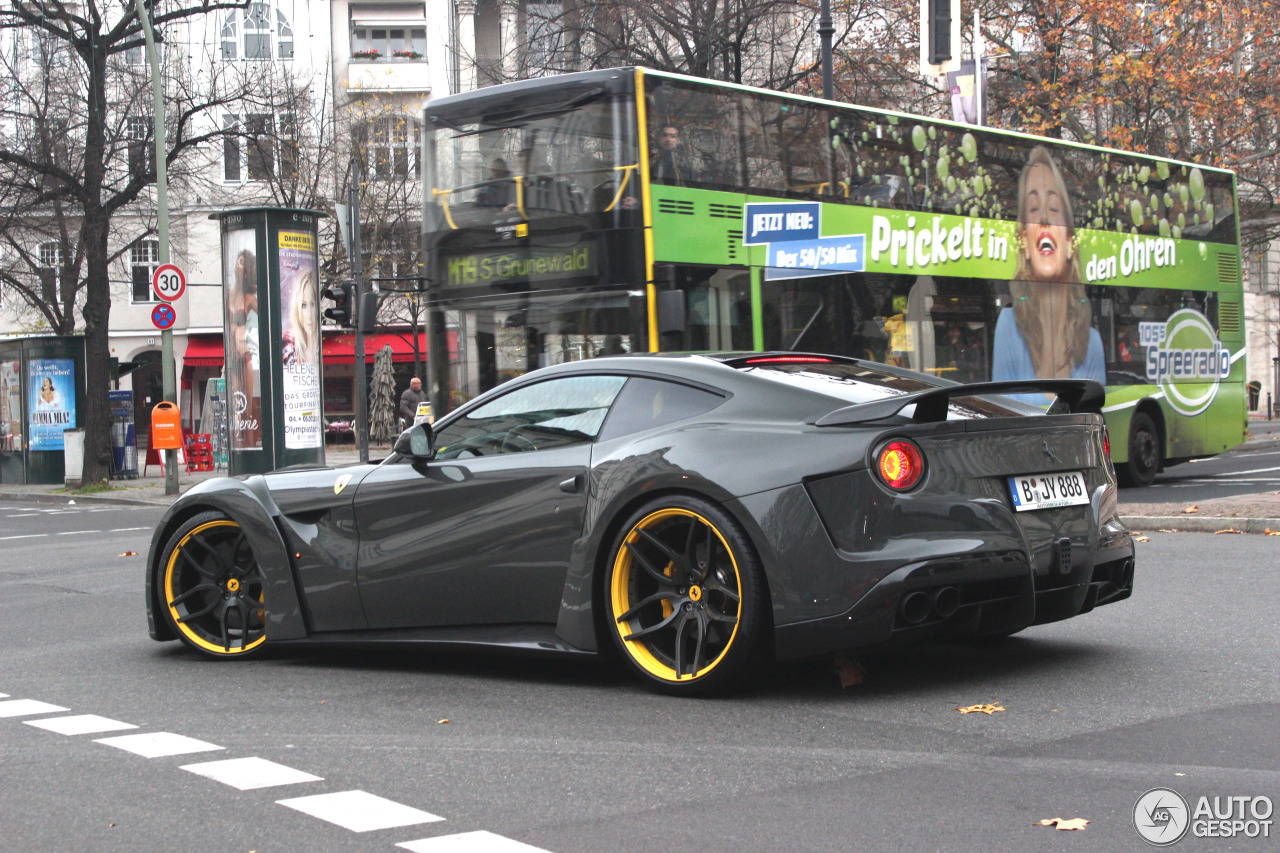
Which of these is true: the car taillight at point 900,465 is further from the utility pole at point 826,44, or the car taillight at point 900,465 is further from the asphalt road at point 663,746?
the utility pole at point 826,44

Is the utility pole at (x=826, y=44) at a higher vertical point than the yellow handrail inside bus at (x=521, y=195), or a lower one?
higher

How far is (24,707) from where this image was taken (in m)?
5.74

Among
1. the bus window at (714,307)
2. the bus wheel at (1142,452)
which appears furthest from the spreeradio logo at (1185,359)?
the bus window at (714,307)

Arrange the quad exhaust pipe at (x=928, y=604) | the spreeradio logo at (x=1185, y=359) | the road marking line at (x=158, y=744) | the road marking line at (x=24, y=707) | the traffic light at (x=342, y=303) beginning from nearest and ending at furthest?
the road marking line at (x=158, y=744) → the quad exhaust pipe at (x=928, y=604) → the road marking line at (x=24, y=707) → the spreeradio logo at (x=1185, y=359) → the traffic light at (x=342, y=303)

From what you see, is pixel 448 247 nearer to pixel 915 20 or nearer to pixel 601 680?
pixel 601 680

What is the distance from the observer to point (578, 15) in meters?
27.5

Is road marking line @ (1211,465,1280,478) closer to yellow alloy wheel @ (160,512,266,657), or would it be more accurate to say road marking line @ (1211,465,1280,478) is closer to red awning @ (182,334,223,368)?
yellow alloy wheel @ (160,512,266,657)

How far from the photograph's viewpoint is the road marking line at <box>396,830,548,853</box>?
11.6 feet

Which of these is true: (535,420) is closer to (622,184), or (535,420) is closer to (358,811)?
(358,811)

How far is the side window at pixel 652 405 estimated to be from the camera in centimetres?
553

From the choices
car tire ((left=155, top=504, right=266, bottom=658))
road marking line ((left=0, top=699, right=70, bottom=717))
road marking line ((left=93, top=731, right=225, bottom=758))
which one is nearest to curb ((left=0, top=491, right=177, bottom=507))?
car tire ((left=155, top=504, right=266, bottom=658))

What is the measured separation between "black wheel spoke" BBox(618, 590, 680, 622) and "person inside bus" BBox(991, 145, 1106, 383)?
37.5ft

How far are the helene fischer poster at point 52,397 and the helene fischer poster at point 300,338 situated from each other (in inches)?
332

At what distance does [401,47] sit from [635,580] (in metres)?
48.0
